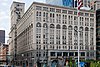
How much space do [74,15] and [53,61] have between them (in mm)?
28090

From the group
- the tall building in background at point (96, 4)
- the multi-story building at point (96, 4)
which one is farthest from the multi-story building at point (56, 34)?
the tall building in background at point (96, 4)

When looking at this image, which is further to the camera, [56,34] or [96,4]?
[96,4]

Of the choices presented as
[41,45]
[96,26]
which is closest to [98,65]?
[41,45]

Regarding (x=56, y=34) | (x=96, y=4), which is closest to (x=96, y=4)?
(x=96, y=4)

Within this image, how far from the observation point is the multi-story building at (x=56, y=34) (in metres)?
117

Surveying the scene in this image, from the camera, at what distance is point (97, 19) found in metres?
139

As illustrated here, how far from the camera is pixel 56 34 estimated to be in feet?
404

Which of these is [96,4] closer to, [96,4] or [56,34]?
[96,4]

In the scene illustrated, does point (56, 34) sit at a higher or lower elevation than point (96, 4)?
lower

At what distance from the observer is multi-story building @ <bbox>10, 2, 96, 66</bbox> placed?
117 m

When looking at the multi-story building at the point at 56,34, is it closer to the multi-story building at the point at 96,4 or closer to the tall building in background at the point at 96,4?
the multi-story building at the point at 96,4

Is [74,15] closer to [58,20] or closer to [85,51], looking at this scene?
[58,20]

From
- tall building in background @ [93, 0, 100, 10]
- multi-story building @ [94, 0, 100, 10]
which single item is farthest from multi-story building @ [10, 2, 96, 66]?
tall building in background @ [93, 0, 100, 10]

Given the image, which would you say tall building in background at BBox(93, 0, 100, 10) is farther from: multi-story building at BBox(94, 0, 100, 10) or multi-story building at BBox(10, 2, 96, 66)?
multi-story building at BBox(10, 2, 96, 66)
